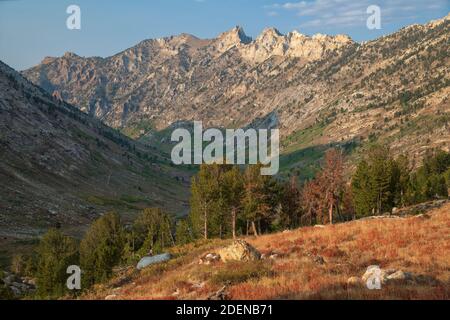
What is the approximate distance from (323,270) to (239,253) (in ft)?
24.8

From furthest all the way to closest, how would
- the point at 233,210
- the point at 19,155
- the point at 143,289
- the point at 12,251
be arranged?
the point at 19,155
the point at 12,251
the point at 233,210
the point at 143,289

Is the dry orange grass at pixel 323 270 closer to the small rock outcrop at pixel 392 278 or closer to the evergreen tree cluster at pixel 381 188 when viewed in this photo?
the small rock outcrop at pixel 392 278

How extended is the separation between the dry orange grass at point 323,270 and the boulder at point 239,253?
1.41 m

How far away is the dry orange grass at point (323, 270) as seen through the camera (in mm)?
17516

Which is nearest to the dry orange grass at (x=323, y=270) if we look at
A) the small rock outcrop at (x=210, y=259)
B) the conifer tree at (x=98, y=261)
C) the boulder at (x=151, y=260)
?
the small rock outcrop at (x=210, y=259)

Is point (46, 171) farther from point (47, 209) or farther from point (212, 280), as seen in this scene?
point (212, 280)

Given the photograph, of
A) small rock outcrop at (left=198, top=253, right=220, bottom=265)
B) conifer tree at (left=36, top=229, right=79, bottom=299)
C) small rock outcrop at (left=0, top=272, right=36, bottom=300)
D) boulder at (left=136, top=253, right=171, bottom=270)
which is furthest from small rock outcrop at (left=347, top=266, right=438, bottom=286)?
small rock outcrop at (left=0, top=272, right=36, bottom=300)

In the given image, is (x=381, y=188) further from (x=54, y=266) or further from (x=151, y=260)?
(x=54, y=266)

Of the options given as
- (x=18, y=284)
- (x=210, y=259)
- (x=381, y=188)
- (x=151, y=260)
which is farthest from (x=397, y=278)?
(x=381, y=188)

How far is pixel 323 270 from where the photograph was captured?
2298 cm

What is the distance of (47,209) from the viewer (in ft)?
446
